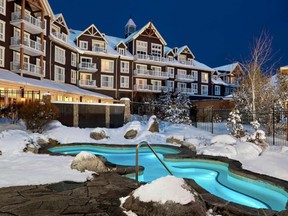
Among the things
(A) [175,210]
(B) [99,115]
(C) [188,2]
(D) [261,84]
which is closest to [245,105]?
(D) [261,84]

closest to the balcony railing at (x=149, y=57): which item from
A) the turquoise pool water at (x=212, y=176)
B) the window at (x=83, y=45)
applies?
the window at (x=83, y=45)

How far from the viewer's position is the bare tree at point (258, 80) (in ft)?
58.0

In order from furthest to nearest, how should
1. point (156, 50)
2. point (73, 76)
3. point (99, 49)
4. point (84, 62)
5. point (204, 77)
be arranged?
1. point (204, 77)
2. point (156, 50)
3. point (99, 49)
4. point (84, 62)
5. point (73, 76)

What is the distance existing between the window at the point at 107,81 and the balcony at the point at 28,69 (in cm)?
1104

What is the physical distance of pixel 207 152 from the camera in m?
10.0

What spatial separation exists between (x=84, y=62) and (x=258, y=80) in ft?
73.6

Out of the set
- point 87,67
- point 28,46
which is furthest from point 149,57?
point 28,46

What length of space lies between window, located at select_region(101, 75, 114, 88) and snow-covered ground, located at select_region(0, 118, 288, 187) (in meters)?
21.4

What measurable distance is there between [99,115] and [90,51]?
1900cm

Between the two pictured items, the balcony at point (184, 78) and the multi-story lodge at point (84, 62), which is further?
the balcony at point (184, 78)

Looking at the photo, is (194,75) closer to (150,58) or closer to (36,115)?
(150,58)

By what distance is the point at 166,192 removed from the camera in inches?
150

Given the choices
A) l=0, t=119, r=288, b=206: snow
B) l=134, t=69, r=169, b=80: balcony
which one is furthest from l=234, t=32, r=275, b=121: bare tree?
l=134, t=69, r=169, b=80: balcony

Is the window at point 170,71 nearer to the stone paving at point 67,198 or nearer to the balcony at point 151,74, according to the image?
the balcony at point 151,74
